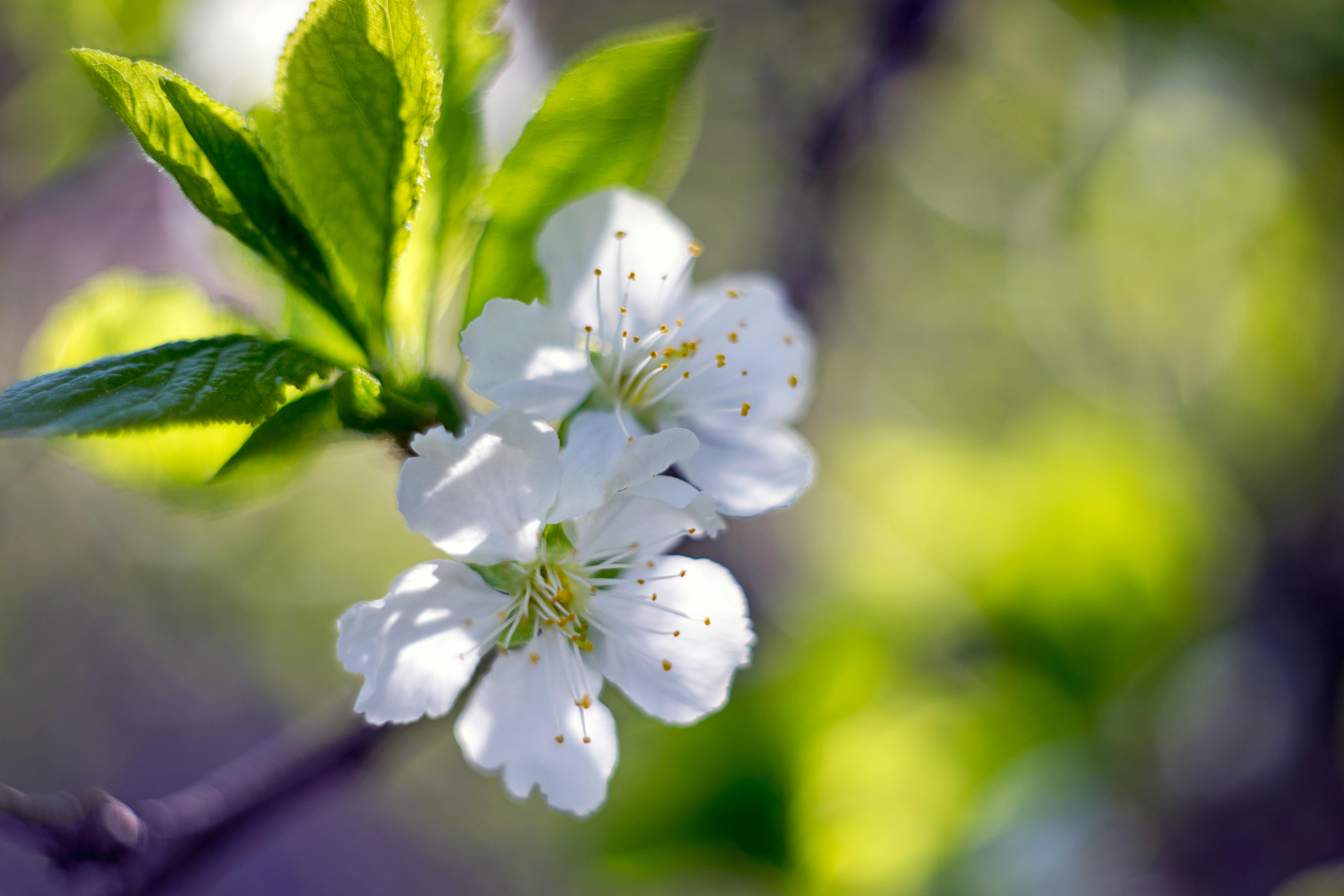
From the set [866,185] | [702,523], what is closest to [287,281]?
[702,523]

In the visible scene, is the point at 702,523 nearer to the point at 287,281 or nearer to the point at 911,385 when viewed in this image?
the point at 287,281

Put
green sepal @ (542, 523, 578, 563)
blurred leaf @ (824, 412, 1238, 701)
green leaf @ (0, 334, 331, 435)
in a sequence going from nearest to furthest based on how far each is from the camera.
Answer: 1. green leaf @ (0, 334, 331, 435)
2. green sepal @ (542, 523, 578, 563)
3. blurred leaf @ (824, 412, 1238, 701)

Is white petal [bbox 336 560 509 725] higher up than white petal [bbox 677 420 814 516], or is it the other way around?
white petal [bbox 677 420 814 516]

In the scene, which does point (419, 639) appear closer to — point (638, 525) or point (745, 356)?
point (638, 525)

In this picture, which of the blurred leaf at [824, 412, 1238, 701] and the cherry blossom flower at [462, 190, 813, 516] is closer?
the cherry blossom flower at [462, 190, 813, 516]

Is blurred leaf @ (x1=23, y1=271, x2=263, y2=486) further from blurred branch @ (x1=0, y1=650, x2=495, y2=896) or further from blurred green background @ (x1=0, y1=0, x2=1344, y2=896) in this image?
blurred branch @ (x1=0, y1=650, x2=495, y2=896)

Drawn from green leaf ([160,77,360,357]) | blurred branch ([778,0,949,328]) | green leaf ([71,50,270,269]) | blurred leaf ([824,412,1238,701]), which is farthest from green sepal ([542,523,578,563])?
blurred leaf ([824,412,1238,701])
